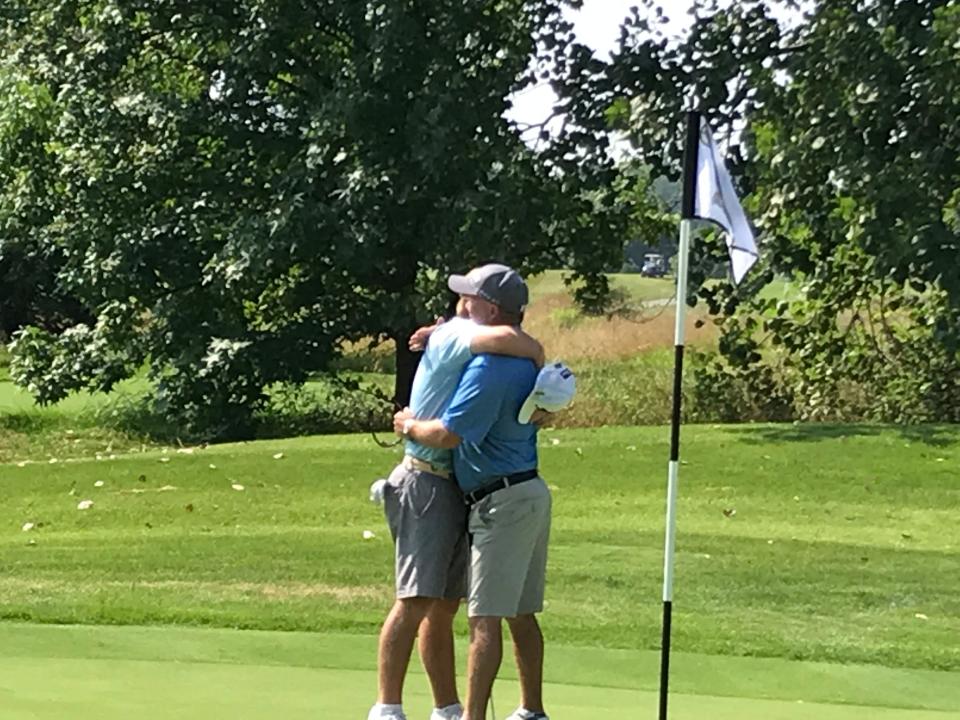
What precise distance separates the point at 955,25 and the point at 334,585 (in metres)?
7.59

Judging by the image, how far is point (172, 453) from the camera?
60.8ft

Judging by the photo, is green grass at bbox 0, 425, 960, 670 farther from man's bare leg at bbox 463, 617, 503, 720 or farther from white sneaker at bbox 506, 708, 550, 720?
man's bare leg at bbox 463, 617, 503, 720

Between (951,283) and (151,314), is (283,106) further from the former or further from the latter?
(951,283)

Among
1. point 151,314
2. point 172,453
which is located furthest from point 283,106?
point 172,453

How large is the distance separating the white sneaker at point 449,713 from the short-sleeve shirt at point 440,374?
924 millimetres

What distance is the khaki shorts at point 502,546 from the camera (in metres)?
5.63

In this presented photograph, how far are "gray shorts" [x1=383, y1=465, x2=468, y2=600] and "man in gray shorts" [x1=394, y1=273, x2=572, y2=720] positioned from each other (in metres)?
0.08

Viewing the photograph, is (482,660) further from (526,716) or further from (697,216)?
(697,216)

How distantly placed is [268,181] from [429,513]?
17.2 metres

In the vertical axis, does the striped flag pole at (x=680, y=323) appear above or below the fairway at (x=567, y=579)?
above

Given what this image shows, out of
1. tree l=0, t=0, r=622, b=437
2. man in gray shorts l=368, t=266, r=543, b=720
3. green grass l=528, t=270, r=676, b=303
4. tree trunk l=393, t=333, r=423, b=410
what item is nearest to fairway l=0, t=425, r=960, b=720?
man in gray shorts l=368, t=266, r=543, b=720

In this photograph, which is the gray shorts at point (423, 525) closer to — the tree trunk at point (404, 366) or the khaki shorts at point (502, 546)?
the khaki shorts at point (502, 546)

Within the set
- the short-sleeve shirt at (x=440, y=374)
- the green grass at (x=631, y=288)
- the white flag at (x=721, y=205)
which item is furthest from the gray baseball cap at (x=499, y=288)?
the green grass at (x=631, y=288)

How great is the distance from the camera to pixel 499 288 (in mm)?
5723
